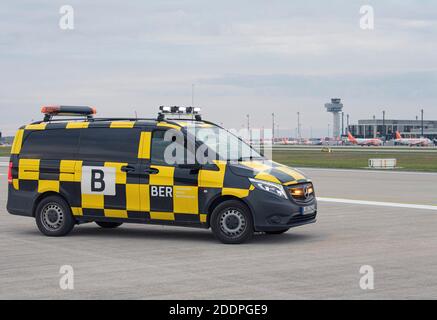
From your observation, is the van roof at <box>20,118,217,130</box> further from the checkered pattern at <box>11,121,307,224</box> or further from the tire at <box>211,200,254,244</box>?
the tire at <box>211,200,254,244</box>

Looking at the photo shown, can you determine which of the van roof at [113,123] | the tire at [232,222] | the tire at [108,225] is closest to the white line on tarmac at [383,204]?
the van roof at [113,123]

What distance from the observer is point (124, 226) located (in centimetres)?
1415

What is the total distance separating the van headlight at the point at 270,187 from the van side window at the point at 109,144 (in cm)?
198

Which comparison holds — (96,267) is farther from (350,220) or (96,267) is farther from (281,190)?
(350,220)

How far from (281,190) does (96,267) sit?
3.15 metres

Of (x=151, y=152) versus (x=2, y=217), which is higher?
(x=151, y=152)

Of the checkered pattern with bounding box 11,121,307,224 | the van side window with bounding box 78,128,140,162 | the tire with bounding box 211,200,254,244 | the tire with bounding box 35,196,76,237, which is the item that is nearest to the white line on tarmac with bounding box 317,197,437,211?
the checkered pattern with bounding box 11,121,307,224

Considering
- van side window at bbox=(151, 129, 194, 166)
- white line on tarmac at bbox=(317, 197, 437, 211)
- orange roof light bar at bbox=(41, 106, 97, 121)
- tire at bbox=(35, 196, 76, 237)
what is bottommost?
white line on tarmac at bbox=(317, 197, 437, 211)

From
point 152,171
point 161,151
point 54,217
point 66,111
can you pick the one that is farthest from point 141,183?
point 66,111

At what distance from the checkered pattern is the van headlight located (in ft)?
0.24

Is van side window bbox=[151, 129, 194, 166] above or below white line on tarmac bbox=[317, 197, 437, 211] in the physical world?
above

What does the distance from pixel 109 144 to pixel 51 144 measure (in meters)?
1.07

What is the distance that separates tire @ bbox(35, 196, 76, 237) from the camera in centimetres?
1249
